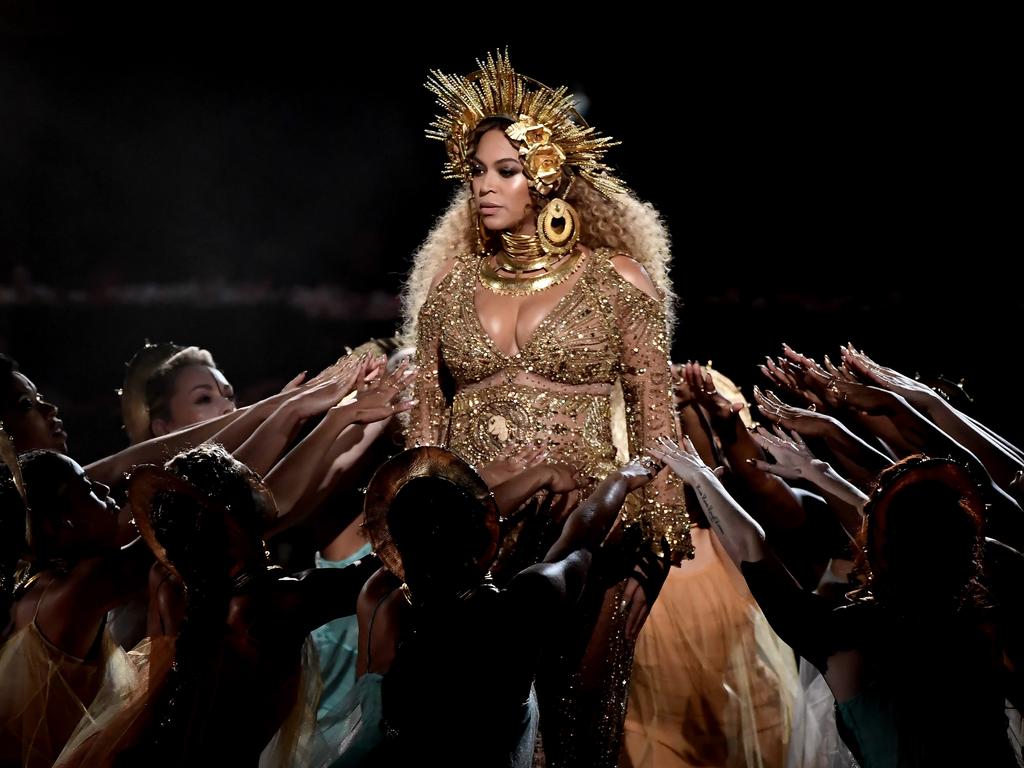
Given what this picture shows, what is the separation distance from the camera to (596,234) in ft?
11.4

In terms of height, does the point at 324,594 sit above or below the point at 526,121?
below

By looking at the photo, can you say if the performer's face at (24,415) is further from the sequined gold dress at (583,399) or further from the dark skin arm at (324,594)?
the dark skin arm at (324,594)

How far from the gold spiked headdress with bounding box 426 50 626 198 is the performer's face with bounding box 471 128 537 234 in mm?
29

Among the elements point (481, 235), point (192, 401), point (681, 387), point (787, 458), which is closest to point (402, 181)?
point (192, 401)

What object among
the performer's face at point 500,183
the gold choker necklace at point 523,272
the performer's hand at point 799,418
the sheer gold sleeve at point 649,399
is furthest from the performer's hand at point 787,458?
the performer's face at point 500,183

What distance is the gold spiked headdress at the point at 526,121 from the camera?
10.7 feet

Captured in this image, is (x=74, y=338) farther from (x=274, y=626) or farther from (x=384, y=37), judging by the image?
(x=274, y=626)

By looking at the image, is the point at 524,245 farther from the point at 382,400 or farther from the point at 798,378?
the point at 798,378

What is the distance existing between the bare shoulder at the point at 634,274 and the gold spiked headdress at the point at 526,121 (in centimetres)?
29

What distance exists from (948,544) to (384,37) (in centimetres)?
386

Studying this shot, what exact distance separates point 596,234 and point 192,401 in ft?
6.23

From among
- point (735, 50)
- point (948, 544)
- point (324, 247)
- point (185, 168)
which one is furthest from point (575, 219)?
point (185, 168)

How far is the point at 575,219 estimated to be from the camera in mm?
3367

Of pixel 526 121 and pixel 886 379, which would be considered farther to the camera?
pixel 886 379
